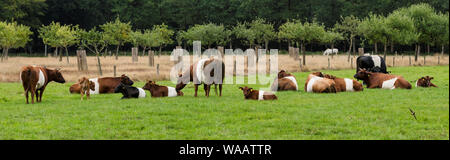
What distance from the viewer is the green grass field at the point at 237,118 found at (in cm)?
840

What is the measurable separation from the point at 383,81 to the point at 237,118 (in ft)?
30.0

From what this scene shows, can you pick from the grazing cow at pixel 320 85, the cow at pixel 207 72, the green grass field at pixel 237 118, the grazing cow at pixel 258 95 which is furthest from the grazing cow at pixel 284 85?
the grazing cow at pixel 258 95

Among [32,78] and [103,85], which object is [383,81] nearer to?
[103,85]

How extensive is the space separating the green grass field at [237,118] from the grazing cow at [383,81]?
7.37 feet

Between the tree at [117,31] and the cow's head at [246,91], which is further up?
the tree at [117,31]

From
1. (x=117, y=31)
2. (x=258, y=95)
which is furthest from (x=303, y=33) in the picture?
(x=258, y=95)

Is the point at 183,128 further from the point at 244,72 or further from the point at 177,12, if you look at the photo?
the point at 177,12

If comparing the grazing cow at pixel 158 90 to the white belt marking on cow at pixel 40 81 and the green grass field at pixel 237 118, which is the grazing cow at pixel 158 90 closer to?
the green grass field at pixel 237 118

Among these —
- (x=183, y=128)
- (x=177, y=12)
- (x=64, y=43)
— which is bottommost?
(x=183, y=128)

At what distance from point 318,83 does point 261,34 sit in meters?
39.3

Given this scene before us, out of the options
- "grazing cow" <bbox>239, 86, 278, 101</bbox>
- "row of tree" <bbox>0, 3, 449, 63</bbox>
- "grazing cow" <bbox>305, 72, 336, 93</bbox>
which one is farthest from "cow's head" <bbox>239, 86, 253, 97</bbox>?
"row of tree" <bbox>0, 3, 449, 63</bbox>

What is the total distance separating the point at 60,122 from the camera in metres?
9.88

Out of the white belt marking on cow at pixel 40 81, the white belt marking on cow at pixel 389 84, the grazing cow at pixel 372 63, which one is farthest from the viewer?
the grazing cow at pixel 372 63
